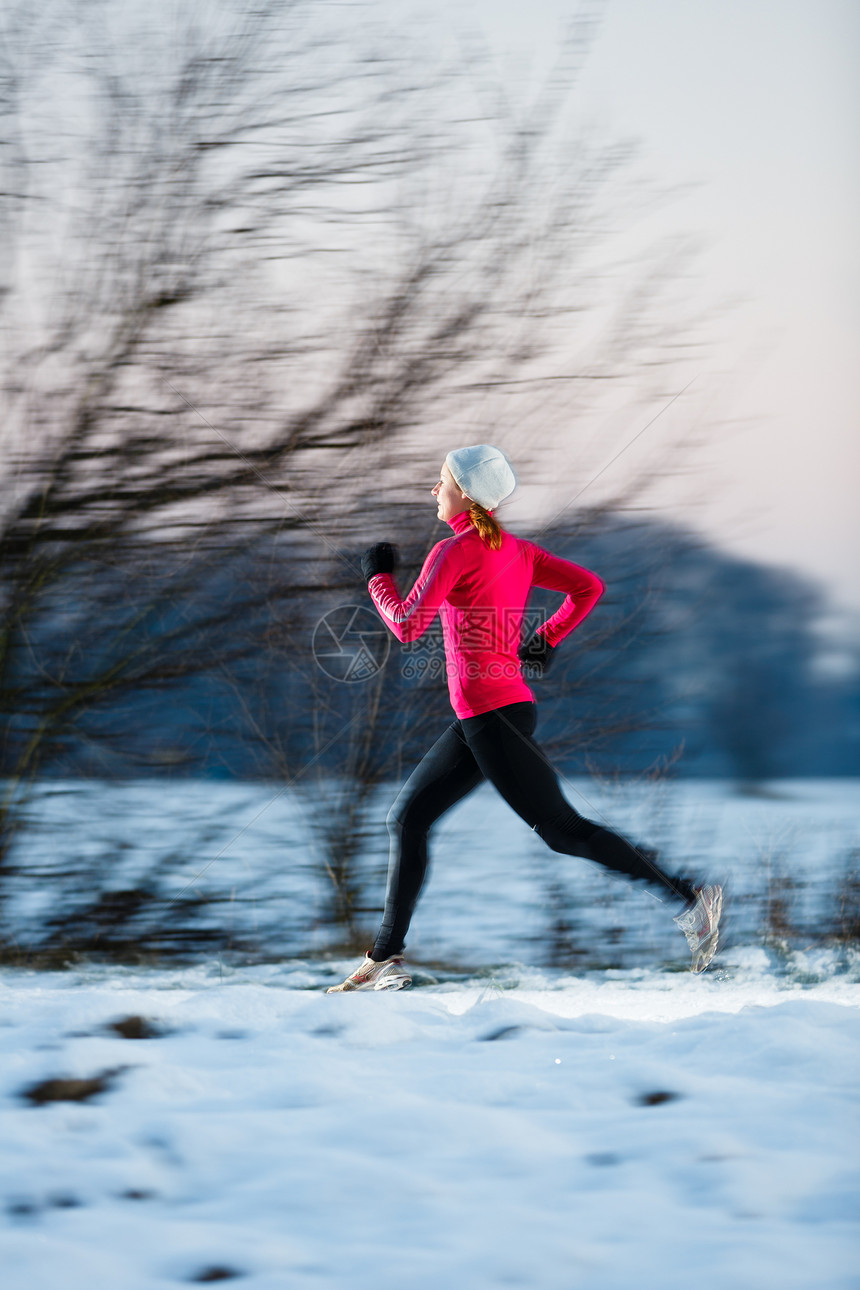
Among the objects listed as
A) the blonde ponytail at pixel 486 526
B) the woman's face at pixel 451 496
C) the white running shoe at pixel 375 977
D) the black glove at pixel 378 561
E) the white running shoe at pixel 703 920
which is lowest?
the white running shoe at pixel 375 977

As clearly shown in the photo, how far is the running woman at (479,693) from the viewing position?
238cm

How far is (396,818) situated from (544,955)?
3.13 feet

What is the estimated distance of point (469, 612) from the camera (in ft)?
7.89

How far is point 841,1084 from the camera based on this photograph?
1.93 m

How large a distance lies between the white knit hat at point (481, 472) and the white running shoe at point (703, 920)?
1263 mm

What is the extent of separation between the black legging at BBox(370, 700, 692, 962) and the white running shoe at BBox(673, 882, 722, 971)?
0.06m

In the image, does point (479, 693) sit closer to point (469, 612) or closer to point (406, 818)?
point (469, 612)

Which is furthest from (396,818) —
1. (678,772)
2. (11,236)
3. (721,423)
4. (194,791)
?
(11,236)

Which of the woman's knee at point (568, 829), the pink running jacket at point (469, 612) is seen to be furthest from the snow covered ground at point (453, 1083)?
the pink running jacket at point (469, 612)

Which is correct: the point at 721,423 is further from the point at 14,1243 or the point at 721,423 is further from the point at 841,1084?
the point at 14,1243

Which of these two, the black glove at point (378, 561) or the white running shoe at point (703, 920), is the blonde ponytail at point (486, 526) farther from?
the white running shoe at point (703, 920)

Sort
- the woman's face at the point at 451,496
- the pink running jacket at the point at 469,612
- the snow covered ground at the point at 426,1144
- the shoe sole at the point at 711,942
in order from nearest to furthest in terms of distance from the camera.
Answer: the snow covered ground at the point at 426,1144 < the pink running jacket at the point at 469,612 < the woman's face at the point at 451,496 < the shoe sole at the point at 711,942

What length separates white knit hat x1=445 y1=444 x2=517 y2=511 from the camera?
7.96 feet

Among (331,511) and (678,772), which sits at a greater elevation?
(331,511)
